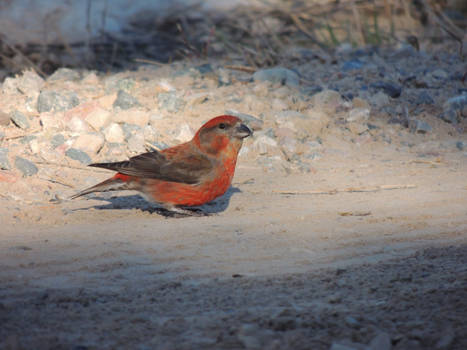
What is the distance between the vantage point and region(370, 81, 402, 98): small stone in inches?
271

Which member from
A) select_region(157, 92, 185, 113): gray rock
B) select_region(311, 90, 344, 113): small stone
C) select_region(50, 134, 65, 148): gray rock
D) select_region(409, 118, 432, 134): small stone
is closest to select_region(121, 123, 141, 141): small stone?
select_region(157, 92, 185, 113): gray rock

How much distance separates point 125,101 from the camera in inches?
245

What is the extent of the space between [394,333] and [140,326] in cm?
100

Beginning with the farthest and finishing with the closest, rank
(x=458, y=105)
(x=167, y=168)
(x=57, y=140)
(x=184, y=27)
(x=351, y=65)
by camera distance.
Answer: (x=184, y=27) → (x=351, y=65) → (x=458, y=105) → (x=57, y=140) → (x=167, y=168)

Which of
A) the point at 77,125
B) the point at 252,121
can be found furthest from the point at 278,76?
the point at 77,125

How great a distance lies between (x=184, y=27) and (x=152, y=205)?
6.42 metres

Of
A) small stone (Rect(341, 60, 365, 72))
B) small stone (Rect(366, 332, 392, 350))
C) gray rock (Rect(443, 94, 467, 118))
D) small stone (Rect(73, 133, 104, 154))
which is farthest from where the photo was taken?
small stone (Rect(341, 60, 365, 72))

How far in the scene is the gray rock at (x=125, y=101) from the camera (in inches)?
245

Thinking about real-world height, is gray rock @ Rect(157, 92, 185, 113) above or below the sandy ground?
above

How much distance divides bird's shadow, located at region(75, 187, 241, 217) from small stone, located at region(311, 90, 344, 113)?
6.10 feet

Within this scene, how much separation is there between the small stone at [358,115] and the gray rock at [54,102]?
8.57 feet

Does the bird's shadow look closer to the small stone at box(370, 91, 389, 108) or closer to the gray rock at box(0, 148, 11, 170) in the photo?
the gray rock at box(0, 148, 11, 170)

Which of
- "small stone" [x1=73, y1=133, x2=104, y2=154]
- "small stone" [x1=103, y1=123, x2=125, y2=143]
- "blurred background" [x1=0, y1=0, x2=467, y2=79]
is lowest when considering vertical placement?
"small stone" [x1=73, y1=133, x2=104, y2=154]

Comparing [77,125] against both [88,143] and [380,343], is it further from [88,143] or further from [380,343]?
[380,343]
